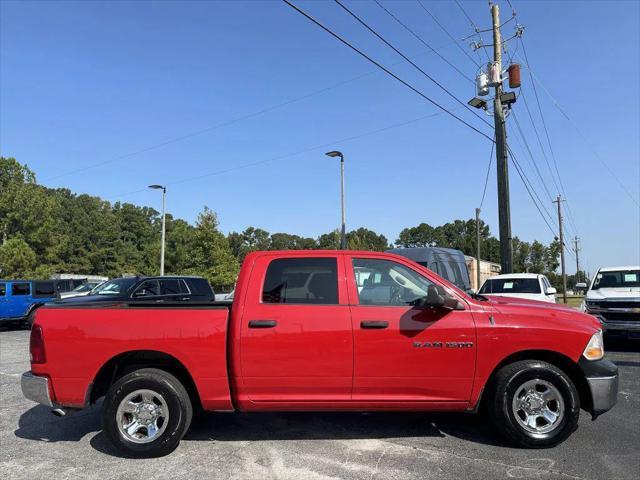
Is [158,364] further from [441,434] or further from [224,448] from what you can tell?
[441,434]

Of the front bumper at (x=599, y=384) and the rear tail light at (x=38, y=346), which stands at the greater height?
the rear tail light at (x=38, y=346)

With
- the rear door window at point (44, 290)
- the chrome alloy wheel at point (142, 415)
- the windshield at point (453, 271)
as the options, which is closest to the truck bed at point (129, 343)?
the chrome alloy wheel at point (142, 415)

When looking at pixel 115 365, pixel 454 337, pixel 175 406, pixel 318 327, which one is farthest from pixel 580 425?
pixel 115 365

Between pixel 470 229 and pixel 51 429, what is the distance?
12883 cm

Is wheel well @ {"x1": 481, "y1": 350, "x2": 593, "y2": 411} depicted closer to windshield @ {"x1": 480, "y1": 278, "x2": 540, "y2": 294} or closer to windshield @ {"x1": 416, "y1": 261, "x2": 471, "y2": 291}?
windshield @ {"x1": 480, "y1": 278, "x2": 540, "y2": 294}

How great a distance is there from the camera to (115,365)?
194 inches

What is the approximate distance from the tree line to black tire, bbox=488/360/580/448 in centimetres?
2959

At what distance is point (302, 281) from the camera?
192 inches

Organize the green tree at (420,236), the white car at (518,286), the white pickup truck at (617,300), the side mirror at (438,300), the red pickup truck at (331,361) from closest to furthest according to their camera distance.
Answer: the side mirror at (438,300) < the red pickup truck at (331,361) < the white pickup truck at (617,300) < the white car at (518,286) < the green tree at (420,236)

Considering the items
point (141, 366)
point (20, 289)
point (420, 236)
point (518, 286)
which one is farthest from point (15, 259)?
point (420, 236)

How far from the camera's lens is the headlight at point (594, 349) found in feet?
15.1

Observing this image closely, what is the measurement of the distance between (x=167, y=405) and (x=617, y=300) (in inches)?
394

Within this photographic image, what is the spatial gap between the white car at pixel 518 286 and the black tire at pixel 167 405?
10023mm

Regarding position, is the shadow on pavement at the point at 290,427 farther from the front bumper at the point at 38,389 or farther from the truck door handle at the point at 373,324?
the truck door handle at the point at 373,324
